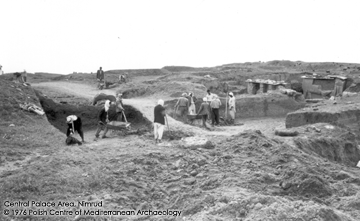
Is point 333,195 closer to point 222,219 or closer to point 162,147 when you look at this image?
point 222,219

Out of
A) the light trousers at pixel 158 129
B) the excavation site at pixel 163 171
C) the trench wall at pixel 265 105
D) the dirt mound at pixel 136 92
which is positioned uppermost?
the light trousers at pixel 158 129

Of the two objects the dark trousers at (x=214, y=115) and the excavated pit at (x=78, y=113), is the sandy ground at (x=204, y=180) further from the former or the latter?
the dark trousers at (x=214, y=115)

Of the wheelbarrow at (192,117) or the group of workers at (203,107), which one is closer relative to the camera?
the group of workers at (203,107)

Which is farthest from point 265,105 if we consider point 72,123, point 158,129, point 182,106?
point 72,123

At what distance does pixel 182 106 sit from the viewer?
526 inches

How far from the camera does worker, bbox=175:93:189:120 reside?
13120mm

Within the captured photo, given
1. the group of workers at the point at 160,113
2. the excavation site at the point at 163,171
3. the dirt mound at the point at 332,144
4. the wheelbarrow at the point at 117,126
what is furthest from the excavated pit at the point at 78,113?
the dirt mound at the point at 332,144

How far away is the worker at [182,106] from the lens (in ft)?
43.0

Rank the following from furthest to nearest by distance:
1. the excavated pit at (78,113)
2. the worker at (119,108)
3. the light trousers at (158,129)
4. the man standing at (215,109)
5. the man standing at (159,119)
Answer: the man standing at (215,109) < the excavated pit at (78,113) < the worker at (119,108) < the light trousers at (158,129) < the man standing at (159,119)

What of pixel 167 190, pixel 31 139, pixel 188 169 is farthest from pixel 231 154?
pixel 31 139

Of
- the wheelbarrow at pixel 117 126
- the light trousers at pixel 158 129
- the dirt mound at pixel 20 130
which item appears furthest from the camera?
the wheelbarrow at pixel 117 126

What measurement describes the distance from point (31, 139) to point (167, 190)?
4175 millimetres

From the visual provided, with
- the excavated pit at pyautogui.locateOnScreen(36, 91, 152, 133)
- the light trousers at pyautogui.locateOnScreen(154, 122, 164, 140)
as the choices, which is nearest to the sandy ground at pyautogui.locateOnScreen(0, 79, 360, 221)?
the light trousers at pyautogui.locateOnScreen(154, 122, 164, 140)

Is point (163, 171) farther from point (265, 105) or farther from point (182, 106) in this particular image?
point (265, 105)
